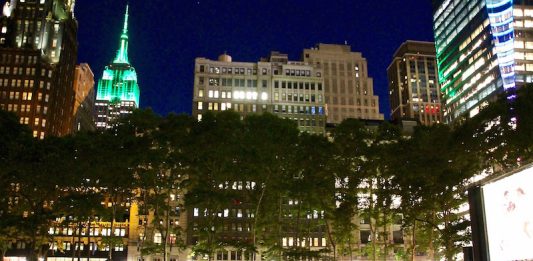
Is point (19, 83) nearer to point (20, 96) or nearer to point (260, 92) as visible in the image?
point (20, 96)

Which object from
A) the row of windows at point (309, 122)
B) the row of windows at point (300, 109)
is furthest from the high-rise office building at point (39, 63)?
the row of windows at point (309, 122)

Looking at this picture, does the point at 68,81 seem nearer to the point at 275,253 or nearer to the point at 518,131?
the point at 275,253

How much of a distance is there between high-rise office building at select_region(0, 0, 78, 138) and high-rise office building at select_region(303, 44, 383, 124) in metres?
73.1

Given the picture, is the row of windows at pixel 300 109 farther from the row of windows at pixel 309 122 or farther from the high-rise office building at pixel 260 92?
the row of windows at pixel 309 122

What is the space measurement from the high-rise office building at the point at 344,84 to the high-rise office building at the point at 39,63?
7311cm

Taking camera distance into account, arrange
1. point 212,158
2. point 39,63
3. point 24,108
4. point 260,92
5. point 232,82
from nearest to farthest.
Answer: point 212,158, point 232,82, point 260,92, point 24,108, point 39,63

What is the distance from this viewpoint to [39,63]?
146 m

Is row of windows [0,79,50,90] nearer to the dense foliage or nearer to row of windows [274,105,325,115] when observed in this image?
row of windows [274,105,325,115]

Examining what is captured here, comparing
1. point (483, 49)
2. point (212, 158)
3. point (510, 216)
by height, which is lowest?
point (510, 216)

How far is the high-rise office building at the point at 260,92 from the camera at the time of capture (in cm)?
12181

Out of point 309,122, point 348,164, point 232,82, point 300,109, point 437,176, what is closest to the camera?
point 437,176

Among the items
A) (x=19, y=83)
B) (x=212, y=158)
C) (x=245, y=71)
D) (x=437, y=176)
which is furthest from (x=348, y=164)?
(x=19, y=83)

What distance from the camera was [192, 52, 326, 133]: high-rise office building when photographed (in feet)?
400

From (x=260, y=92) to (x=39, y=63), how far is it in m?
65.3
